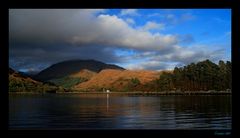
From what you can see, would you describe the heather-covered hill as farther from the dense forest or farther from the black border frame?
the black border frame

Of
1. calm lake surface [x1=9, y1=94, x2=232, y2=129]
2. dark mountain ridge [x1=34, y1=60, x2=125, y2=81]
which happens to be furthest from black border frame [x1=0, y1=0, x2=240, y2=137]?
dark mountain ridge [x1=34, y1=60, x2=125, y2=81]

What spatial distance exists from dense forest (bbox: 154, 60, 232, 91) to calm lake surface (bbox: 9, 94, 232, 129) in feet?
0.22

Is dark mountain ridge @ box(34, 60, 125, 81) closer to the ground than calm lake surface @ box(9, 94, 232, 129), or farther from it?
farther from it

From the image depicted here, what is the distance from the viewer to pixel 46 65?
2850 millimetres

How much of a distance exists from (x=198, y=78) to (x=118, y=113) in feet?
1.61

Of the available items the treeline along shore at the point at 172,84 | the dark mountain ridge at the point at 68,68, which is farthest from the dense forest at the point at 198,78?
the dark mountain ridge at the point at 68,68

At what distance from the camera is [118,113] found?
2744 millimetres

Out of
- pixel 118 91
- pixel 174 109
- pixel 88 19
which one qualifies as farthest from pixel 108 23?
pixel 174 109

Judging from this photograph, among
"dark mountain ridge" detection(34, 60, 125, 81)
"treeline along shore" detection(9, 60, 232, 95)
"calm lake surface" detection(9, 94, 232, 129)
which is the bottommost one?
"calm lake surface" detection(9, 94, 232, 129)

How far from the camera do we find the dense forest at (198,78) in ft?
9.12

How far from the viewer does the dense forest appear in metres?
2.78

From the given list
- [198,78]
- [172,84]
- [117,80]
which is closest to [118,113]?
[117,80]
